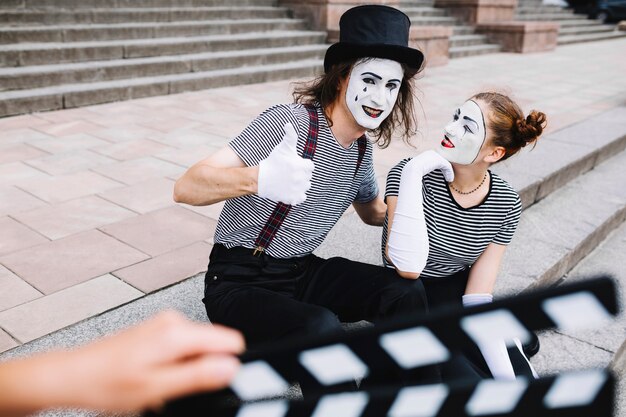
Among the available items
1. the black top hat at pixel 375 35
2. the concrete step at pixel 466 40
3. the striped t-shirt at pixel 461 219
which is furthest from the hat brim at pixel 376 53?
the concrete step at pixel 466 40

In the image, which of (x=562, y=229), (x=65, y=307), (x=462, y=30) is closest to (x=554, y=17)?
(x=462, y=30)

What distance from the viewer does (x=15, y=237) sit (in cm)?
336

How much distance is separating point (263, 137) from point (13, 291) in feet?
4.93

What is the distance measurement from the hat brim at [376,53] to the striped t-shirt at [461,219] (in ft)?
1.41

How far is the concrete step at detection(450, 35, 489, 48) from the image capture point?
44.6ft

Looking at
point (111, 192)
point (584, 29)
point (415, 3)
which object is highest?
point (415, 3)

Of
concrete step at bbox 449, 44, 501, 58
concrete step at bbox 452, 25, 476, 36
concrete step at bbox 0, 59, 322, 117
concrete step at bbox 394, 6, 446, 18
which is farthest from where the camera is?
concrete step at bbox 452, 25, 476, 36

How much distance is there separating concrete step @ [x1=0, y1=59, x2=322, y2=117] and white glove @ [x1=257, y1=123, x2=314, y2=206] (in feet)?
17.2

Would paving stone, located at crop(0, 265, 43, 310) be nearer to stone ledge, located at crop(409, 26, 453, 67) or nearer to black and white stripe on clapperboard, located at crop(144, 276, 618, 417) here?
black and white stripe on clapperboard, located at crop(144, 276, 618, 417)

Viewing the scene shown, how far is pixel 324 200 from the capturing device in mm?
2326

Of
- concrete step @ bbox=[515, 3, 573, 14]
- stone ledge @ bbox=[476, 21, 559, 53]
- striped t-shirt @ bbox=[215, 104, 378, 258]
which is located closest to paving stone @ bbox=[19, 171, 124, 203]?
striped t-shirt @ bbox=[215, 104, 378, 258]

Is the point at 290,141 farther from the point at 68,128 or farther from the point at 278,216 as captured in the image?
the point at 68,128

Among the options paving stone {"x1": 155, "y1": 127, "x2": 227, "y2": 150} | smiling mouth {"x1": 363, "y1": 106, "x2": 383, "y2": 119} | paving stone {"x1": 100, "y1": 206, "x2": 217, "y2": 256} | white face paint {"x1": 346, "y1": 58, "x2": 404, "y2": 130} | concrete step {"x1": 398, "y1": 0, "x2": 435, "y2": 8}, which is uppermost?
concrete step {"x1": 398, "y1": 0, "x2": 435, "y2": 8}

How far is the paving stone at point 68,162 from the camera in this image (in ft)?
15.0
